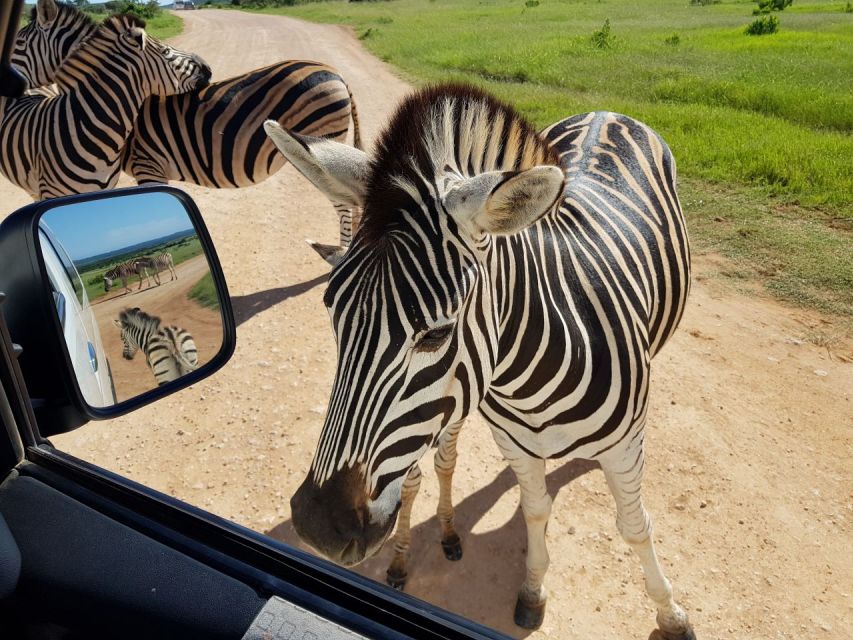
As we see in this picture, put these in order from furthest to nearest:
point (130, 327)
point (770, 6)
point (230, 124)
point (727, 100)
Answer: point (770, 6) < point (727, 100) < point (230, 124) < point (130, 327)

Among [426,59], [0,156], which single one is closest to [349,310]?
[0,156]

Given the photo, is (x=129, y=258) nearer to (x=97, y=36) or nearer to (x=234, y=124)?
(x=234, y=124)

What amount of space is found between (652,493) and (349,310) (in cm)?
262

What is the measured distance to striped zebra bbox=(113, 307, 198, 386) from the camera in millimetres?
1926

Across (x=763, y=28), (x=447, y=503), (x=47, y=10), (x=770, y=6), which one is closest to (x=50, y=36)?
(x=47, y=10)

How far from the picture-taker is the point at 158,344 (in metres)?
2.04

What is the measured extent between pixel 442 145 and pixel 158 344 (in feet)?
A: 3.88

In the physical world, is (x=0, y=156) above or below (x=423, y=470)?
above

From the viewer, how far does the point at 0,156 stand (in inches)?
223

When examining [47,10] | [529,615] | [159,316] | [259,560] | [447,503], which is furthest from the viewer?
[47,10]

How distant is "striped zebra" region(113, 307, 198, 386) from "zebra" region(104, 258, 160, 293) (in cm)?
11

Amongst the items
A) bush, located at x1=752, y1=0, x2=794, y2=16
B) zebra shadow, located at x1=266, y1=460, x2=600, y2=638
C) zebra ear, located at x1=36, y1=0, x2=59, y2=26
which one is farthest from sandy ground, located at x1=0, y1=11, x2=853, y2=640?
bush, located at x1=752, y1=0, x2=794, y2=16

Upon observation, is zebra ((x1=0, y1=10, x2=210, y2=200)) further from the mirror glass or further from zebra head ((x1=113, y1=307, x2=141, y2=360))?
zebra head ((x1=113, y1=307, x2=141, y2=360))

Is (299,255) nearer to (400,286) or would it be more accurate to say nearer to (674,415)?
(674,415)
